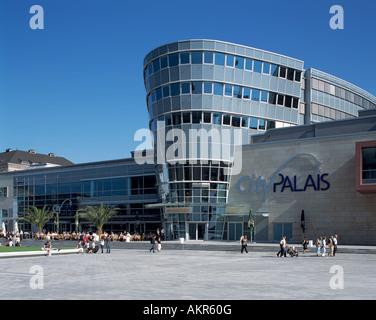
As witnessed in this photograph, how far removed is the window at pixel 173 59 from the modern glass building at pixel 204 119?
112 mm

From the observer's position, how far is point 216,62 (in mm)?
54750

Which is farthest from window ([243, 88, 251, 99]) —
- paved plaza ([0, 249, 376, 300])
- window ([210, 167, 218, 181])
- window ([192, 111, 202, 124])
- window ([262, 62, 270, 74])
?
paved plaza ([0, 249, 376, 300])

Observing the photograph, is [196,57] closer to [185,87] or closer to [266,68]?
[185,87]

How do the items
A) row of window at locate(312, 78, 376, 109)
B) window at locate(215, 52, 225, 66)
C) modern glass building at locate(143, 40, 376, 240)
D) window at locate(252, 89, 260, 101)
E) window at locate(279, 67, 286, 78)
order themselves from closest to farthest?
modern glass building at locate(143, 40, 376, 240), window at locate(215, 52, 225, 66), window at locate(252, 89, 260, 101), window at locate(279, 67, 286, 78), row of window at locate(312, 78, 376, 109)

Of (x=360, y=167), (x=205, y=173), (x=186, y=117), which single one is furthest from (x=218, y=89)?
(x=360, y=167)

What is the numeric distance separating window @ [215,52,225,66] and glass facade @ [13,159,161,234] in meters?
21.5

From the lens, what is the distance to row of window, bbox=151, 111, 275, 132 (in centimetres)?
5441

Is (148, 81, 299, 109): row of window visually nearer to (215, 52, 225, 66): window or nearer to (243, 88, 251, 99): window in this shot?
(243, 88, 251, 99): window

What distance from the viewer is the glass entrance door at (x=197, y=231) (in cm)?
5606

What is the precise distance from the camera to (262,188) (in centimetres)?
5344

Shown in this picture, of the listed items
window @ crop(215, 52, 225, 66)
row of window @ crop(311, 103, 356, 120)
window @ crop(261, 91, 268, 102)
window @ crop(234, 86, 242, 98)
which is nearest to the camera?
window @ crop(215, 52, 225, 66)

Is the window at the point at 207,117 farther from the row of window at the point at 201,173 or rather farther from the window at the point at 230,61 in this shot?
the window at the point at 230,61
